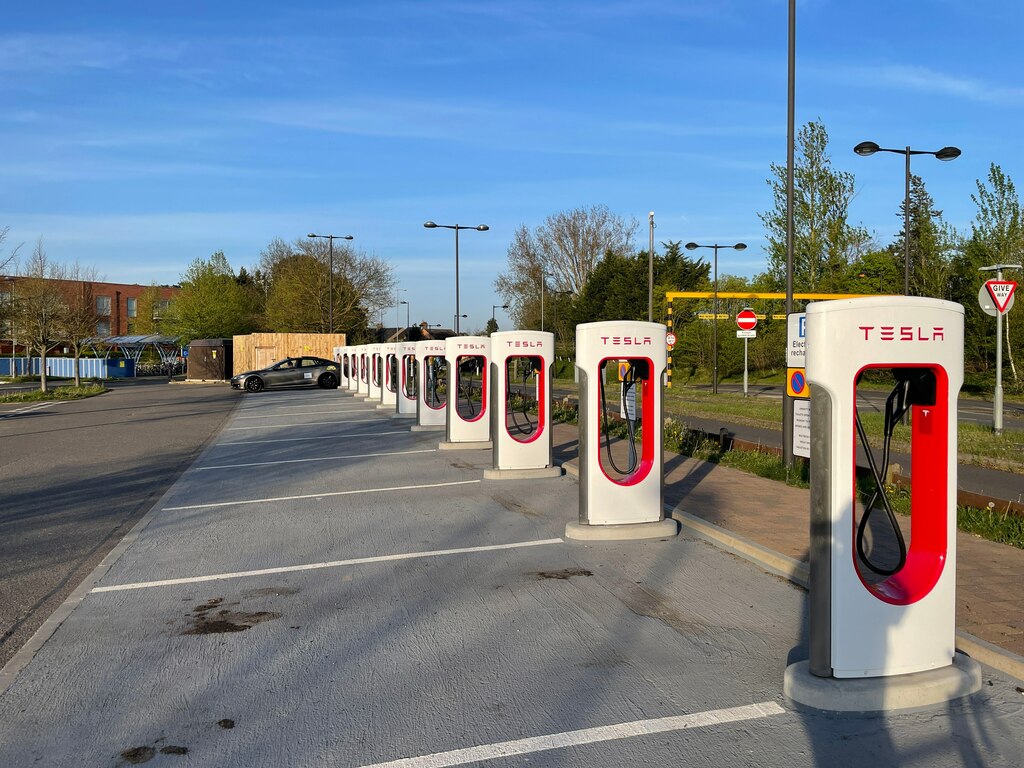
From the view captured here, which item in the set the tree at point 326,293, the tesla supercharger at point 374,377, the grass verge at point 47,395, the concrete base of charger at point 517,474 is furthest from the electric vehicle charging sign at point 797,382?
the tree at point 326,293

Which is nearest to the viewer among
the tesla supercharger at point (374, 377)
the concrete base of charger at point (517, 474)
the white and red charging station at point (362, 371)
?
the concrete base of charger at point (517, 474)

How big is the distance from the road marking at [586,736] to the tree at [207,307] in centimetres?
6741

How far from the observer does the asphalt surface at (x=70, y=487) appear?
657 centimetres

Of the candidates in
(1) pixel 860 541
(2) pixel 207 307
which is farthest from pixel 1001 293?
(2) pixel 207 307

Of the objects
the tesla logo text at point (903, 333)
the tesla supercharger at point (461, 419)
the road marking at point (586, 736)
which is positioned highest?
the tesla logo text at point (903, 333)

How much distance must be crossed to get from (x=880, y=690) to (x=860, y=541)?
26.0 inches

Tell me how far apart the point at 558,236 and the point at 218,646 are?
57284mm

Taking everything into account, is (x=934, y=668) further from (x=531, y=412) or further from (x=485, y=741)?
(x=531, y=412)

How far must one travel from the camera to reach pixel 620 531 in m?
7.70

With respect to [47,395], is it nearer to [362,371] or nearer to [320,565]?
[362,371]

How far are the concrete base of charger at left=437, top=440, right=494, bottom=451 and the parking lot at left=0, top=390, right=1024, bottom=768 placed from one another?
228 inches

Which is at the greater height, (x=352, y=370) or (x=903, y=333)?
(x=903, y=333)

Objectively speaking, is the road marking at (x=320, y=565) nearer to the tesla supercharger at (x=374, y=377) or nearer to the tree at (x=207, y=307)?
the tesla supercharger at (x=374, y=377)

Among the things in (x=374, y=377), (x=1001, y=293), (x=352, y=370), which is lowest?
(x=374, y=377)
